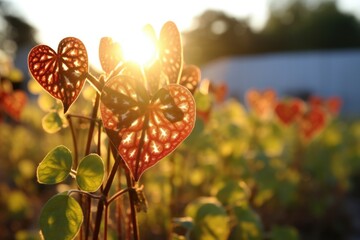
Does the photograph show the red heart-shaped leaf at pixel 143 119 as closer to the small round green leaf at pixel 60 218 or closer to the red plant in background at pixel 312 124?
the small round green leaf at pixel 60 218

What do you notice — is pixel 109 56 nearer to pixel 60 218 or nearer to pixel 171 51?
pixel 171 51

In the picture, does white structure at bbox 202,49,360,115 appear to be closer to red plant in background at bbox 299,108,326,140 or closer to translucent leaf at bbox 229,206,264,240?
red plant in background at bbox 299,108,326,140

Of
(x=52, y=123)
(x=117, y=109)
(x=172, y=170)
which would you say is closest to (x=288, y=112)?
(x=172, y=170)

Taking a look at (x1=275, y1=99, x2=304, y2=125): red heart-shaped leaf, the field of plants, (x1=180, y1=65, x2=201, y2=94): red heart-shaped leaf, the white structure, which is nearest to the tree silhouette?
the white structure

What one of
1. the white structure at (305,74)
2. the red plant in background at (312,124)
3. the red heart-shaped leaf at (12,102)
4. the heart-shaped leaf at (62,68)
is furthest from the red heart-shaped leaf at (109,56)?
the white structure at (305,74)

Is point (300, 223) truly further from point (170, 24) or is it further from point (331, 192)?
point (170, 24)
